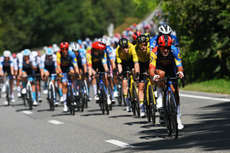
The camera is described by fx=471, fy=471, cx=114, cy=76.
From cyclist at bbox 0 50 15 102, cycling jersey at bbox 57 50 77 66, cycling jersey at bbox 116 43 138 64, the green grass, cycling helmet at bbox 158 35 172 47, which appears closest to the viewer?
cycling helmet at bbox 158 35 172 47

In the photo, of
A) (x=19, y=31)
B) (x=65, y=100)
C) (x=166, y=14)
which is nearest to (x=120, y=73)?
(x=65, y=100)

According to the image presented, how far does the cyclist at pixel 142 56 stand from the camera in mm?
10899

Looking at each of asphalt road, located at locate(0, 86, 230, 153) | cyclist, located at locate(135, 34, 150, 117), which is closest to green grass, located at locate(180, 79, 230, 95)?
asphalt road, located at locate(0, 86, 230, 153)

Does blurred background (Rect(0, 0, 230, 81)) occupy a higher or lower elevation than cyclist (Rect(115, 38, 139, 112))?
higher

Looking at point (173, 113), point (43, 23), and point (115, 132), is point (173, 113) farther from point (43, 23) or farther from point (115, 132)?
point (43, 23)

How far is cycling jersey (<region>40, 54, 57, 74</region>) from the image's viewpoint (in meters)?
15.7

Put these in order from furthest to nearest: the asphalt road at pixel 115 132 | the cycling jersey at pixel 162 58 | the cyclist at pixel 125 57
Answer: the cyclist at pixel 125 57
the cycling jersey at pixel 162 58
the asphalt road at pixel 115 132

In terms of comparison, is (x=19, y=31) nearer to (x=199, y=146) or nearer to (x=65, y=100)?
(x=65, y=100)

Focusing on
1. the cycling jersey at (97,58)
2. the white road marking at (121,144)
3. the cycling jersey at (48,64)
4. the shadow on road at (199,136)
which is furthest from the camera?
the cycling jersey at (48,64)

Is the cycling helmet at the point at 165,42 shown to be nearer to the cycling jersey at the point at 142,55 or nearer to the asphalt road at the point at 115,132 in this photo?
the asphalt road at the point at 115,132

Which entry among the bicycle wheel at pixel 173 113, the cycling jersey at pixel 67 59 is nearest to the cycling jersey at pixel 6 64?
the cycling jersey at pixel 67 59

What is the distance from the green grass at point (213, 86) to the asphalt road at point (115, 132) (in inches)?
59.1

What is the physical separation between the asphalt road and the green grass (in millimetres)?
1501

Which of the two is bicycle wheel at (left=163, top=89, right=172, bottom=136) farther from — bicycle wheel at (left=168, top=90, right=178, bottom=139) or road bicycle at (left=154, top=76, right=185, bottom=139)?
bicycle wheel at (left=168, top=90, right=178, bottom=139)
